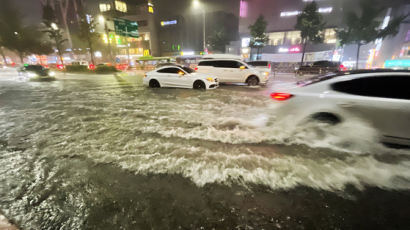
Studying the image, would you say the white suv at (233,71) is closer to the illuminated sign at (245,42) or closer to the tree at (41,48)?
the illuminated sign at (245,42)

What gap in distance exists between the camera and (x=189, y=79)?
1089 centimetres

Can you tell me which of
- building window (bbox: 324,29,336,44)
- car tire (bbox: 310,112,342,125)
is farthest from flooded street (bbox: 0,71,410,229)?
building window (bbox: 324,29,336,44)

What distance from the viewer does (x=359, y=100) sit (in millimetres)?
3689

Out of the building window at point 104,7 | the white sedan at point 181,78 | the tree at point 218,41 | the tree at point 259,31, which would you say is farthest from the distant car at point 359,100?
the building window at point 104,7

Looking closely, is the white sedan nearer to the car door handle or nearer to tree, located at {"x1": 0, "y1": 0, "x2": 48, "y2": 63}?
the car door handle

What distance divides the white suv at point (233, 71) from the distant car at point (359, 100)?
8140mm

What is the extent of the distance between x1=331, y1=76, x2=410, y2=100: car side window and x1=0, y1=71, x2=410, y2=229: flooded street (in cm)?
72

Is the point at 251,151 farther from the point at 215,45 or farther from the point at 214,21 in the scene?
the point at 214,21

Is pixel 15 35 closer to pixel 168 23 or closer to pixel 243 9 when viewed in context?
pixel 168 23

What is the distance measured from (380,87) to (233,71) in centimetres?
943

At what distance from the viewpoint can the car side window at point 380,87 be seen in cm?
339

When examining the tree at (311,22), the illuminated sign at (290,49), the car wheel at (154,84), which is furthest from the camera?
the illuminated sign at (290,49)

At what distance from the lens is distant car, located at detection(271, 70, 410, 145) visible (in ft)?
11.1

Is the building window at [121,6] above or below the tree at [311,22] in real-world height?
above
